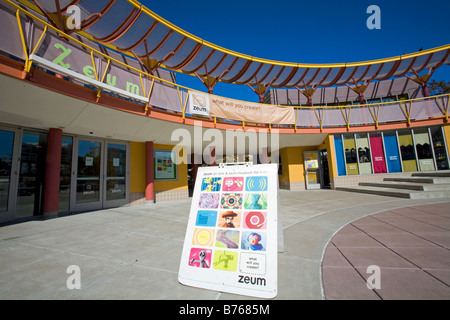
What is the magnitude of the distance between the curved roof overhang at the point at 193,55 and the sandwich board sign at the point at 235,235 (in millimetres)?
9281

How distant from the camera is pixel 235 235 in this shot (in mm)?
2299

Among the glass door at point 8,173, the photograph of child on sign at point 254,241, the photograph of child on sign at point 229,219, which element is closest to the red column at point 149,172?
the glass door at point 8,173

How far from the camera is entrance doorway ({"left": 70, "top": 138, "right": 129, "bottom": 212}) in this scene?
720 cm

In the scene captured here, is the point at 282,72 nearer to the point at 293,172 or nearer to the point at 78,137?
the point at 293,172

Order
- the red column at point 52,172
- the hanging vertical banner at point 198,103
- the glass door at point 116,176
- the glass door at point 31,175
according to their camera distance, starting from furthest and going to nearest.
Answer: the hanging vertical banner at point 198,103 → the glass door at point 116,176 → the red column at point 52,172 → the glass door at point 31,175

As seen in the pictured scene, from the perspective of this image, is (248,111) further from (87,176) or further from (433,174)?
(433,174)

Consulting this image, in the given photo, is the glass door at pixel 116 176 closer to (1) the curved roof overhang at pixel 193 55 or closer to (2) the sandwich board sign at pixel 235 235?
(1) the curved roof overhang at pixel 193 55

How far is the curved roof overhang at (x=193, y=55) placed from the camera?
8562 mm

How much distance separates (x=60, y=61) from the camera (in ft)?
15.4

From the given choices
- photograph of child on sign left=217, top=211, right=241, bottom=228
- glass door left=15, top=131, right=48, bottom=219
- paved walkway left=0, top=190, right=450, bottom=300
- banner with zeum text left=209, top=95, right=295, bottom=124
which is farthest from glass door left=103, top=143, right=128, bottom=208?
photograph of child on sign left=217, top=211, right=241, bottom=228

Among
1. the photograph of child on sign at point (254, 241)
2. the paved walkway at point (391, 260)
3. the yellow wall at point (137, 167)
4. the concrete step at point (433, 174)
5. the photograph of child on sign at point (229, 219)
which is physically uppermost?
the yellow wall at point (137, 167)

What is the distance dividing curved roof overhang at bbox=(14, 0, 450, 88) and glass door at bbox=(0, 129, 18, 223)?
15.3ft
